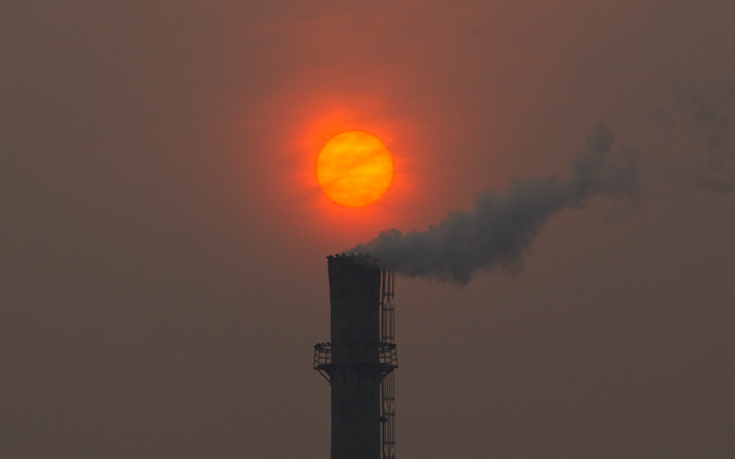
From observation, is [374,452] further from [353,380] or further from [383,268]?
[383,268]

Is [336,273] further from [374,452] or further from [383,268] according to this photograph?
[374,452]

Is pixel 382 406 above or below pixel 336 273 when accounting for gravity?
below

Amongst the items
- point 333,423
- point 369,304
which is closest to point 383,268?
point 369,304

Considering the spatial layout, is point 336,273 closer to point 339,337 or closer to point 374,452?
point 339,337

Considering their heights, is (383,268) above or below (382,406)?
above

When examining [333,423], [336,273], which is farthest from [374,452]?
[336,273]

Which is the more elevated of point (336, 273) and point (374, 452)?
point (336, 273)

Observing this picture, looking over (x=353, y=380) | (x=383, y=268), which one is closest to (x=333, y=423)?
(x=353, y=380)
